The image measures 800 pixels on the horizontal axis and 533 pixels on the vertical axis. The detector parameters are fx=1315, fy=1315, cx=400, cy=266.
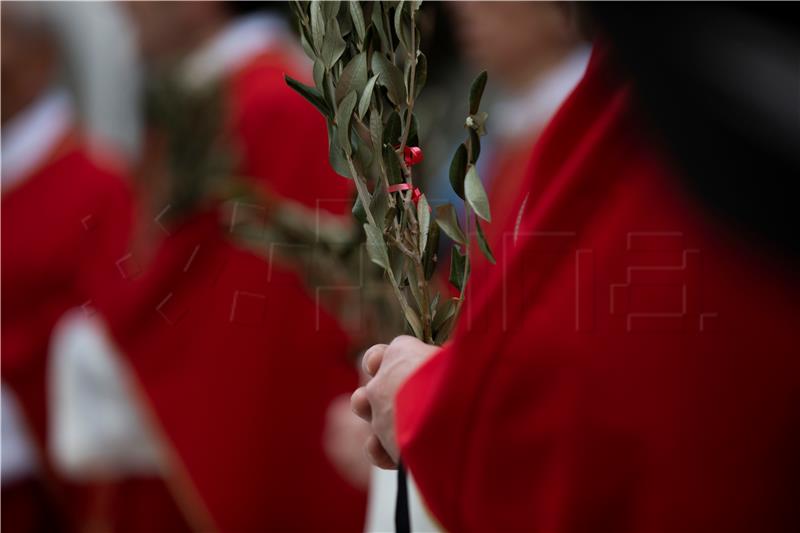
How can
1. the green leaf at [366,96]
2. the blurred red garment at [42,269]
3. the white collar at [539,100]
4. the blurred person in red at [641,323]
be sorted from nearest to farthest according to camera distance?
the blurred person in red at [641,323] → the green leaf at [366,96] → the white collar at [539,100] → the blurred red garment at [42,269]

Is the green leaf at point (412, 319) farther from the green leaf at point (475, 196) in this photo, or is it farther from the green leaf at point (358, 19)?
the green leaf at point (358, 19)

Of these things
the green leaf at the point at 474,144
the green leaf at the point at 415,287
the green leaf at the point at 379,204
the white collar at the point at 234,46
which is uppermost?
the white collar at the point at 234,46

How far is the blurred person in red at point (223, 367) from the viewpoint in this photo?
2.08 m

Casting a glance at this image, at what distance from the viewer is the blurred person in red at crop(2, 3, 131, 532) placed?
7.50ft

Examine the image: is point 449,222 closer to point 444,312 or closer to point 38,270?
point 444,312

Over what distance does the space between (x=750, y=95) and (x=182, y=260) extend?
59.7 inches

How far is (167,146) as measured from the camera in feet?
7.48

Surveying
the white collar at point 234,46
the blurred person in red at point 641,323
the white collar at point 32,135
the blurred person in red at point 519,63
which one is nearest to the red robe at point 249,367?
the white collar at point 234,46

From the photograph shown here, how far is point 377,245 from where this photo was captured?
0.90m

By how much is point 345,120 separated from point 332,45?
6cm

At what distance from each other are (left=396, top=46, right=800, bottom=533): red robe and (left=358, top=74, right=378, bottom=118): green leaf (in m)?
0.12

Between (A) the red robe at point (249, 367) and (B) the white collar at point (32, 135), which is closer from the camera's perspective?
(A) the red robe at point (249, 367)

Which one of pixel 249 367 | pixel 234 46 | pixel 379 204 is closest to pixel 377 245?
pixel 379 204

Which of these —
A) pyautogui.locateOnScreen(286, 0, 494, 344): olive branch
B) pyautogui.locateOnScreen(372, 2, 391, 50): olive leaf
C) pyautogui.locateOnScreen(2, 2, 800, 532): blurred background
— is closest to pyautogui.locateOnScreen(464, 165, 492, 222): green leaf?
pyautogui.locateOnScreen(286, 0, 494, 344): olive branch
